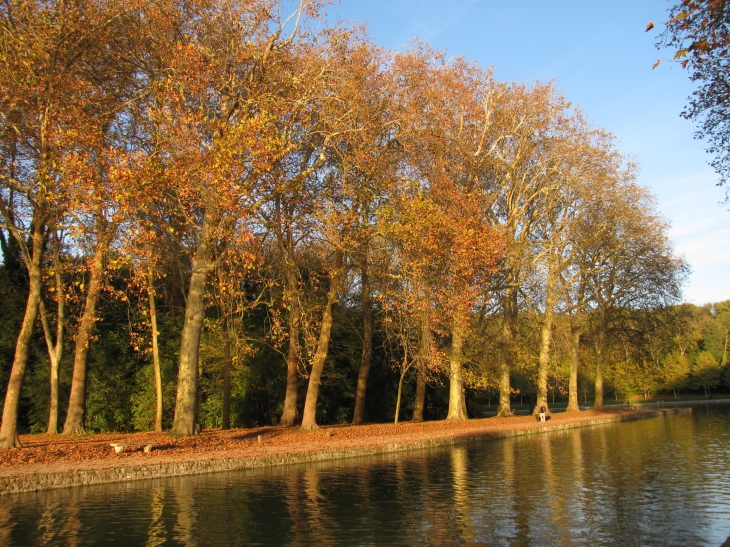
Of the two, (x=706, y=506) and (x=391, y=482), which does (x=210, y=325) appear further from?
(x=706, y=506)

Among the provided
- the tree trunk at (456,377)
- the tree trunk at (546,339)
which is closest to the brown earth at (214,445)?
the tree trunk at (456,377)

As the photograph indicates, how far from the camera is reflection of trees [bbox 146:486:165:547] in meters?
9.93

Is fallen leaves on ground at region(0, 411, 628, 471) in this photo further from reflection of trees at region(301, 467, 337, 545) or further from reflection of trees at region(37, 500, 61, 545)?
reflection of trees at region(301, 467, 337, 545)

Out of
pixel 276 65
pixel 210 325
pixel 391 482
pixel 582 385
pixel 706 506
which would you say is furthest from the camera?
pixel 582 385

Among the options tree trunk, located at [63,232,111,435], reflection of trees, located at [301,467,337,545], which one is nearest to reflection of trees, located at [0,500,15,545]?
reflection of trees, located at [301,467,337,545]

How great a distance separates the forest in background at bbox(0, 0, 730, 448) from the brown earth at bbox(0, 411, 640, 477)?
5.12 feet

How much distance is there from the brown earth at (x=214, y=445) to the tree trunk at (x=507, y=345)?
7.21 metres

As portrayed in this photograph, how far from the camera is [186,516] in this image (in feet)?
38.2

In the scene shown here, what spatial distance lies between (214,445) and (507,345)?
21.2m

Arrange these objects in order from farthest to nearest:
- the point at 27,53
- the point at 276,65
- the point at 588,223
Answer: the point at 588,223, the point at 276,65, the point at 27,53

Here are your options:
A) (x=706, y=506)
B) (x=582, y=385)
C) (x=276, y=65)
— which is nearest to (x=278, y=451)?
(x=706, y=506)

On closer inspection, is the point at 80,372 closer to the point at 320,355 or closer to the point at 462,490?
the point at 320,355

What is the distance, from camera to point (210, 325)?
1180 inches

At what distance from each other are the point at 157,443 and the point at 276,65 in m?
13.6
